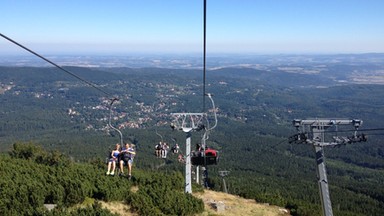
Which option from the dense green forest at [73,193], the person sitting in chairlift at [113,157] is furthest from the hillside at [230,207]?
the person sitting in chairlift at [113,157]

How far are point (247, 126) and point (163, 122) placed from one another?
3978 centimetres

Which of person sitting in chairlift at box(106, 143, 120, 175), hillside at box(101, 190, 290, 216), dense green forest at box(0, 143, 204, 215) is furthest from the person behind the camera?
person sitting in chairlift at box(106, 143, 120, 175)

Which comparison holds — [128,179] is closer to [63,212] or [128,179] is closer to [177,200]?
[177,200]

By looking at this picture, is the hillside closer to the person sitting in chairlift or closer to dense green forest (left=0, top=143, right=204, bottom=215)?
dense green forest (left=0, top=143, right=204, bottom=215)

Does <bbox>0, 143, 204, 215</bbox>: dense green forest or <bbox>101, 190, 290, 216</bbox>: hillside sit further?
<bbox>101, 190, 290, 216</bbox>: hillside

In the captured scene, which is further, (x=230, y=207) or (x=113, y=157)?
(x=230, y=207)

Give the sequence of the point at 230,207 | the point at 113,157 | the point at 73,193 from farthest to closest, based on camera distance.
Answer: the point at 230,207
the point at 113,157
the point at 73,193

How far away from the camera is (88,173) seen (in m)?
15.6

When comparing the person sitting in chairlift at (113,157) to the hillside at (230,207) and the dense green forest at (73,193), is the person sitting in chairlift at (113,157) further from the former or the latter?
Answer: the hillside at (230,207)

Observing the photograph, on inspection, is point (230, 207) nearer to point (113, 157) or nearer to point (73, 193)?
point (113, 157)

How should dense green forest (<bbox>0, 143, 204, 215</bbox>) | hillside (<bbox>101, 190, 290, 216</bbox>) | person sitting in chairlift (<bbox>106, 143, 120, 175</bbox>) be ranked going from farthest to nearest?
1. person sitting in chairlift (<bbox>106, 143, 120, 175</bbox>)
2. hillside (<bbox>101, 190, 290, 216</bbox>)
3. dense green forest (<bbox>0, 143, 204, 215</bbox>)

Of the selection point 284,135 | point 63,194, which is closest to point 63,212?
point 63,194

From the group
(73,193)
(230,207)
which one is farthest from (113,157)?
(230,207)

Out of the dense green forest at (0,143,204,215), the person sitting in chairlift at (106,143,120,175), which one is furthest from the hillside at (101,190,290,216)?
the person sitting in chairlift at (106,143,120,175)
